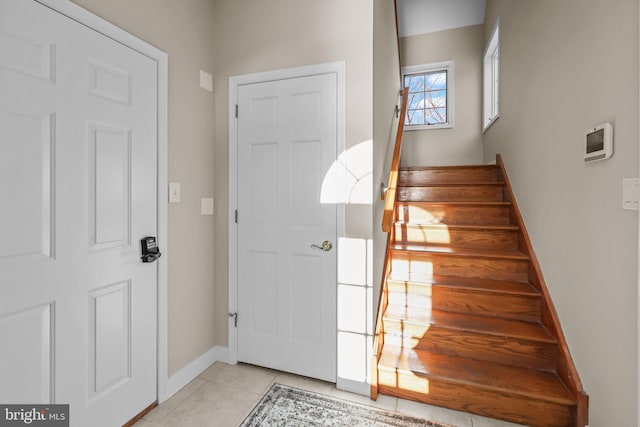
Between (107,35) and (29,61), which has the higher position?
(107,35)

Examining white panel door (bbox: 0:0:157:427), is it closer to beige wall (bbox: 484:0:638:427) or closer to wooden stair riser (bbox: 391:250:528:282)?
wooden stair riser (bbox: 391:250:528:282)

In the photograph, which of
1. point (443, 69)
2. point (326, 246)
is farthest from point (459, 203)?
point (443, 69)

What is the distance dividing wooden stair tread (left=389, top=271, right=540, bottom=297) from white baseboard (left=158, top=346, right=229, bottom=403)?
4.61 feet

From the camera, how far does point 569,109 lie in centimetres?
188

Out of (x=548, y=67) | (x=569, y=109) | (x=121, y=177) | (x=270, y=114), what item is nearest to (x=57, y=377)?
(x=121, y=177)

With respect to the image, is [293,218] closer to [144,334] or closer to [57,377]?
[144,334]

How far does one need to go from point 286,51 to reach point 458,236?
202 centimetres

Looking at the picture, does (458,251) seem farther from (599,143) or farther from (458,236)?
(599,143)

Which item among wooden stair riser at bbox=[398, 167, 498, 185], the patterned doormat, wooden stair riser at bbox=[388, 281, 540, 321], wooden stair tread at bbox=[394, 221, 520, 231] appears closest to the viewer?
the patterned doormat

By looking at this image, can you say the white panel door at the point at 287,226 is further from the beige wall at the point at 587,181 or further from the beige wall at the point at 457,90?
the beige wall at the point at 457,90

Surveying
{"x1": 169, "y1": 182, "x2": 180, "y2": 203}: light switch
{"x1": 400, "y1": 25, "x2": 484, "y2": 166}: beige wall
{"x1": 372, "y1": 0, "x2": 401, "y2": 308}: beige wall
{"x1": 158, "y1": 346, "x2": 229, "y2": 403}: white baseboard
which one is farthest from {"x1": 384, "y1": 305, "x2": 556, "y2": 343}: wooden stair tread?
{"x1": 400, "y1": 25, "x2": 484, "y2": 166}: beige wall

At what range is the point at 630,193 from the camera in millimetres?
1306

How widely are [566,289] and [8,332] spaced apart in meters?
2.75

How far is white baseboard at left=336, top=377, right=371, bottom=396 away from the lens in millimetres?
1985
